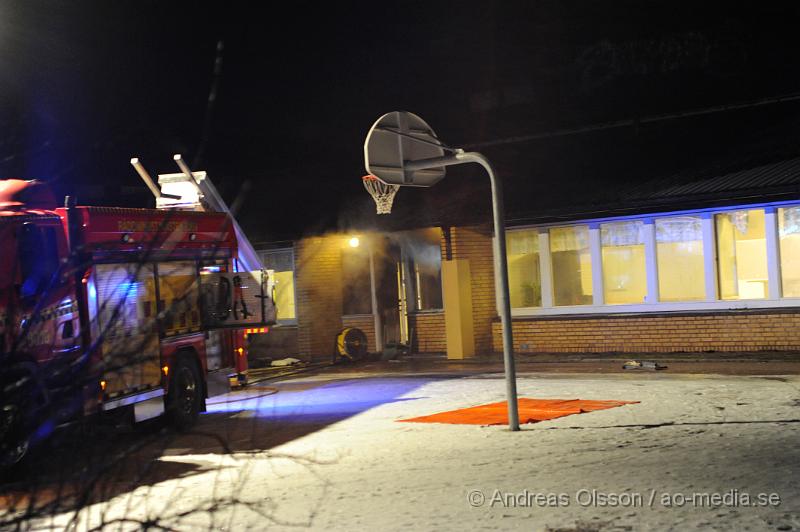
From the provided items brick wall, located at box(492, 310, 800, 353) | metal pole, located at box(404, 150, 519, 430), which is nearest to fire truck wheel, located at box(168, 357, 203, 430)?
metal pole, located at box(404, 150, 519, 430)

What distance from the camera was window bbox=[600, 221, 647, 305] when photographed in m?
19.7

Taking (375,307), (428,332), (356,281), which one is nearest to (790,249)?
(428,332)

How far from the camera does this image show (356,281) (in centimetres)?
2453

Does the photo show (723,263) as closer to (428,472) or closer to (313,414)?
(313,414)

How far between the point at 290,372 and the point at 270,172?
9.51 meters

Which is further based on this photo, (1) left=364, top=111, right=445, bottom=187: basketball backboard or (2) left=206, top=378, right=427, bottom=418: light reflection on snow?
(2) left=206, top=378, right=427, bottom=418: light reflection on snow

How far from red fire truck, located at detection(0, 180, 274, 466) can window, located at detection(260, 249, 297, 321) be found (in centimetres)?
874

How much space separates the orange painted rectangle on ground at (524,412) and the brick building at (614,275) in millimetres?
6498

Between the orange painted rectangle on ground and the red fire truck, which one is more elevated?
the red fire truck

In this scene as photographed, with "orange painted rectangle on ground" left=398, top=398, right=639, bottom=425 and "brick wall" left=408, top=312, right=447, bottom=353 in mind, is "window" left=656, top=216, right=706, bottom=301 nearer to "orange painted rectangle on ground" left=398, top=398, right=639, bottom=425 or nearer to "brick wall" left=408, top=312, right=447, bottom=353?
"brick wall" left=408, top=312, right=447, bottom=353

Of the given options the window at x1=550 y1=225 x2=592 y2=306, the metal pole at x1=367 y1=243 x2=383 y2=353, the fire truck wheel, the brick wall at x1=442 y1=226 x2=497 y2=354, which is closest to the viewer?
the fire truck wheel

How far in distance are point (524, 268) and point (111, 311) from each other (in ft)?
59.1

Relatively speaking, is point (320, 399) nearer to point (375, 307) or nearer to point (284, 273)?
point (375, 307)

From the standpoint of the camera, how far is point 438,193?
23375mm
